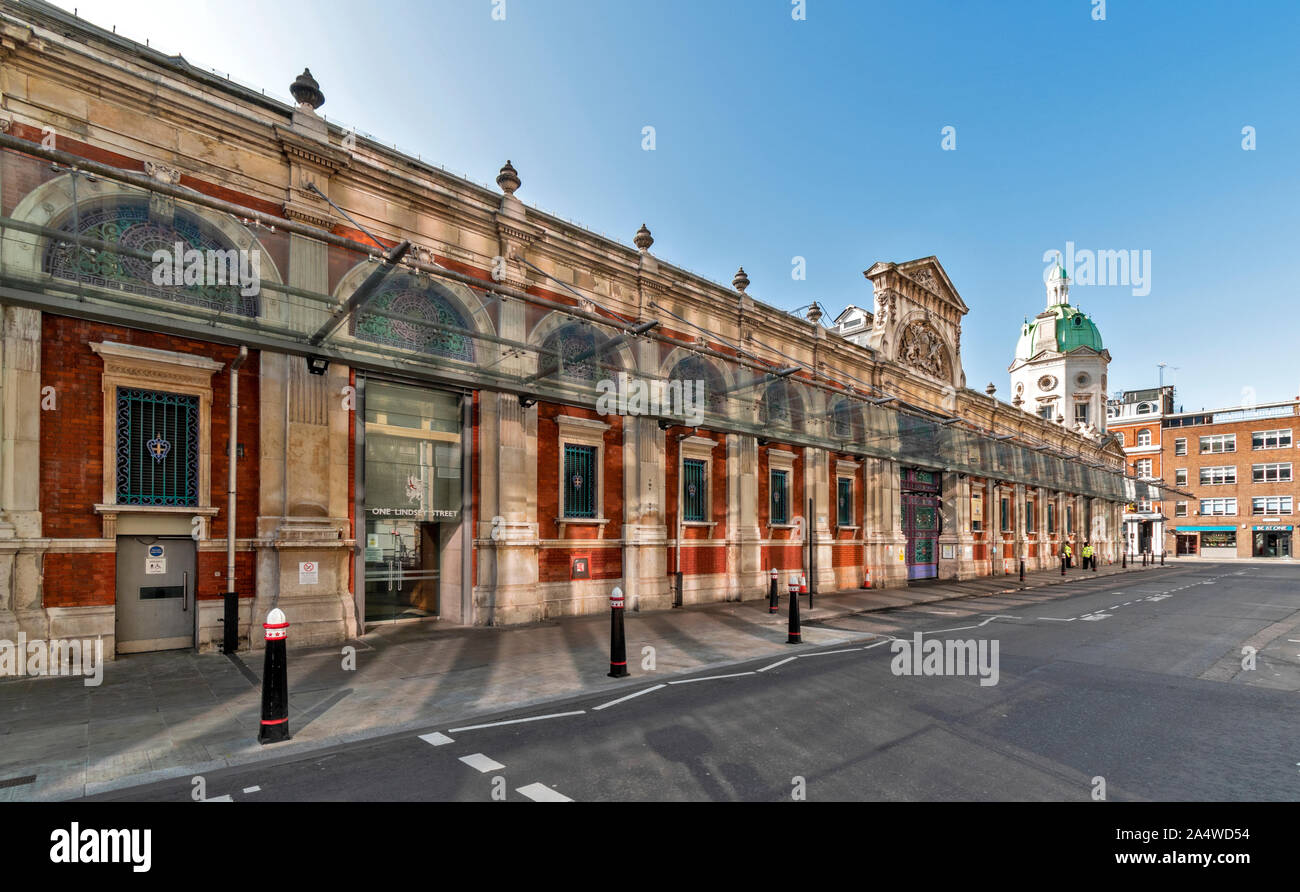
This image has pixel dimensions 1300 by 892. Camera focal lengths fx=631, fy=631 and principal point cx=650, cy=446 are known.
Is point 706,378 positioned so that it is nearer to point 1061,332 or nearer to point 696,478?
point 696,478

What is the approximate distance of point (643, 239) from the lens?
17.1 meters

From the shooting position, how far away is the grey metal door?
9.55m

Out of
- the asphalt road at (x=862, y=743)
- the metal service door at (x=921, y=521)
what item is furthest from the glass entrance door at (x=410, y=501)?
the metal service door at (x=921, y=521)

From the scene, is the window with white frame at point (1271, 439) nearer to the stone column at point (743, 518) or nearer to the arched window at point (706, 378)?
the stone column at point (743, 518)

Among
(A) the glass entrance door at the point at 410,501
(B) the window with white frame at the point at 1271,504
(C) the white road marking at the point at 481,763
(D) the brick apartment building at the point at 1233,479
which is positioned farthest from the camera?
(D) the brick apartment building at the point at 1233,479

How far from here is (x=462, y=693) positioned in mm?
7809

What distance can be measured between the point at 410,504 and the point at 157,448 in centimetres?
434

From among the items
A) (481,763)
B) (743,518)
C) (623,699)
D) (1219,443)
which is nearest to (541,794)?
(481,763)

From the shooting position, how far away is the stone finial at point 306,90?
1137 cm

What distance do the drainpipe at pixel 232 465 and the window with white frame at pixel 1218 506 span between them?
7842 cm

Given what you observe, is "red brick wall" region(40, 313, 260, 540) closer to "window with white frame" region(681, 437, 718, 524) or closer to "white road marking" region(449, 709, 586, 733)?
"white road marking" region(449, 709, 586, 733)
